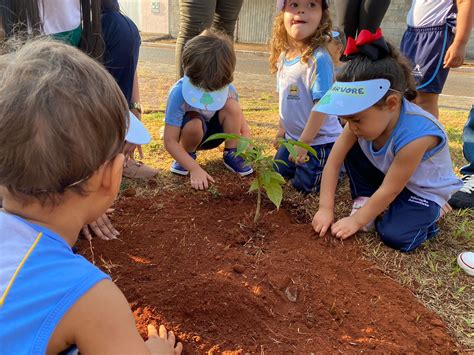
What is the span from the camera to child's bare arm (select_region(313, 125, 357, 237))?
91.5 inches

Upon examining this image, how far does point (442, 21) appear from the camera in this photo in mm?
2980

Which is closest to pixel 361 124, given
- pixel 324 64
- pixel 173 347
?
pixel 324 64

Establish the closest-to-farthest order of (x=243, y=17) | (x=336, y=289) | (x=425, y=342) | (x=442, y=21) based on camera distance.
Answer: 1. (x=425, y=342)
2. (x=336, y=289)
3. (x=442, y=21)
4. (x=243, y=17)

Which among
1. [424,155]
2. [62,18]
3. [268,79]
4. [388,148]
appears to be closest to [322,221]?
[388,148]

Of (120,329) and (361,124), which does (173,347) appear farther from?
(361,124)

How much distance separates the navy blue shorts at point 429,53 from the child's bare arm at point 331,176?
3.64ft

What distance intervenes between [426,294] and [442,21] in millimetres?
2045

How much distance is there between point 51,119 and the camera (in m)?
0.92

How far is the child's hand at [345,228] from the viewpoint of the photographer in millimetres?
2219

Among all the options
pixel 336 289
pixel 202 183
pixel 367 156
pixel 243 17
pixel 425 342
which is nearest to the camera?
pixel 425 342

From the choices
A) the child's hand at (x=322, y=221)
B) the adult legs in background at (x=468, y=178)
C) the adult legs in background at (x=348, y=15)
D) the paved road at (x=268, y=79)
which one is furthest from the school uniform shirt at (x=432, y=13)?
the paved road at (x=268, y=79)

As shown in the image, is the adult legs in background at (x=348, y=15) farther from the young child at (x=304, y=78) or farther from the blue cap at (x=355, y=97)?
the blue cap at (x=355, y=97)

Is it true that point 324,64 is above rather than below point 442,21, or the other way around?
below

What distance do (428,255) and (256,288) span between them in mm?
1030
